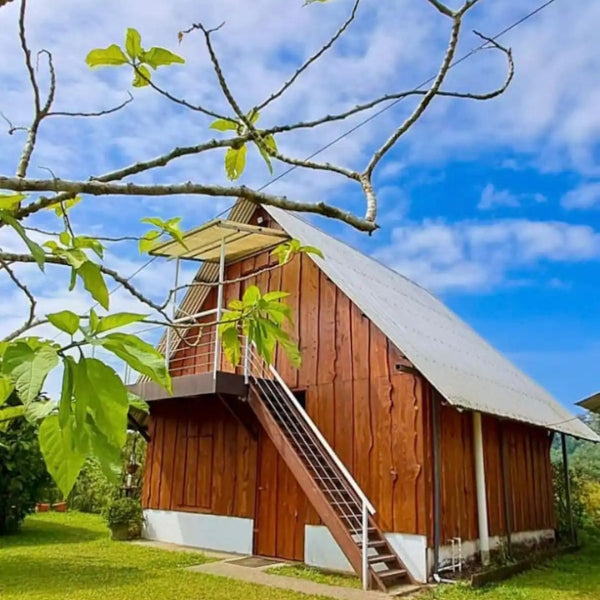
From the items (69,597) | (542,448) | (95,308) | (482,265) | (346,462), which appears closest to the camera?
(95,308)

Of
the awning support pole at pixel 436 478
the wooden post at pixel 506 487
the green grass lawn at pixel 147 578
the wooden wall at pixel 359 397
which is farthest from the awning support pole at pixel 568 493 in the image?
the wooden wall at pixel 359 397

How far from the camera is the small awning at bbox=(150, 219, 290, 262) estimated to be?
29.2 feet

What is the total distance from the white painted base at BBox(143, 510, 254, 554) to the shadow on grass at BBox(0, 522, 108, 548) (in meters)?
1.13

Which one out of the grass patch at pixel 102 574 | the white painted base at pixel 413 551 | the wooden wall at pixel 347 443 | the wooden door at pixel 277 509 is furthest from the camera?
the wooden door at pixel 277 509

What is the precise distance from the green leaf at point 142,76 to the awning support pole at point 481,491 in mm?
7590

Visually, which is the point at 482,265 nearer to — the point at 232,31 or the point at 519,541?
the point at 519,541

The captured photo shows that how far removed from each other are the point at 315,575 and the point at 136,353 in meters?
7.65

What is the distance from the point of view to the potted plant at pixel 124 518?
35.4 feet

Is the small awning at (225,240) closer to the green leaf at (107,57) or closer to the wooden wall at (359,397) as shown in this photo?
the wooden wall at (359,397)


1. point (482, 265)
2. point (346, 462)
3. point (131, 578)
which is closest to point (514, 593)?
point (346, 462)

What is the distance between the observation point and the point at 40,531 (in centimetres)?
1193

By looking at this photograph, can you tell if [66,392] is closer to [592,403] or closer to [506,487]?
[506,487]

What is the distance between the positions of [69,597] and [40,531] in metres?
6.68

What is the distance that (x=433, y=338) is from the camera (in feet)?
32.5
